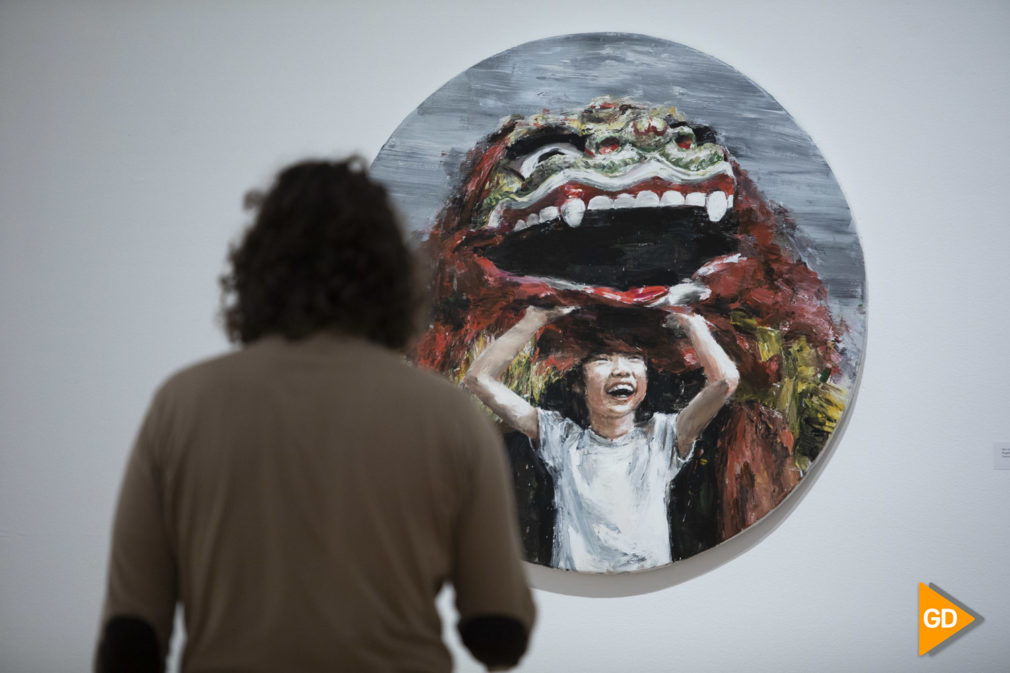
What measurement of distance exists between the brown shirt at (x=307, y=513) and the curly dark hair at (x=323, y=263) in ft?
0.11

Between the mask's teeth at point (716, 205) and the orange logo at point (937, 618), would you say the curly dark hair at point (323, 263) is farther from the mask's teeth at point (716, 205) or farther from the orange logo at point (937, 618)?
the orange logo at point (937, 618)

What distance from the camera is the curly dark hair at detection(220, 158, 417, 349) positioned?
921mm

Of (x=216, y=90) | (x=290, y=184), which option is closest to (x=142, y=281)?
(x=216, y=90)

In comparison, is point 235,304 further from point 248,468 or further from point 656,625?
point 656,625

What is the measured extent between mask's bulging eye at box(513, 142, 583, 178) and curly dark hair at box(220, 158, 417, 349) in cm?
84

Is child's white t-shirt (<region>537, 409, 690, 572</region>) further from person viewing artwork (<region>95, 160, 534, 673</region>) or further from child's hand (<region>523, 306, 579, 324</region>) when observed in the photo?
person viewing artwork (<region>95, 160, 534, 673</region>)

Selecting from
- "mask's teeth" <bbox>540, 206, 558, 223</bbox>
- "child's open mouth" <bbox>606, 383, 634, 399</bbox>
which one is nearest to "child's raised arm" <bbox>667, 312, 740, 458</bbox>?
"child's open mouth" <bbox>606, 383, 634, 399</bbox>

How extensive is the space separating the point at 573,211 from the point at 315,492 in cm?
103

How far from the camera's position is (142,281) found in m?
1.95

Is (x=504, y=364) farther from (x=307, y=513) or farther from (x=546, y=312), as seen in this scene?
(x=307, y=513)

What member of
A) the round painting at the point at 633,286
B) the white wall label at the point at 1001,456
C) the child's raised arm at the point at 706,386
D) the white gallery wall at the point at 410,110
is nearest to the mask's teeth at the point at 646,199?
the round painting at the point at 633,286

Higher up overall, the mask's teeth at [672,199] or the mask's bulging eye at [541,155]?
the mask's bulging eye at [541,155]

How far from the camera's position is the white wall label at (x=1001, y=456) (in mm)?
1783

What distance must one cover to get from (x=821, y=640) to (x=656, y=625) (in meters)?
0.33
